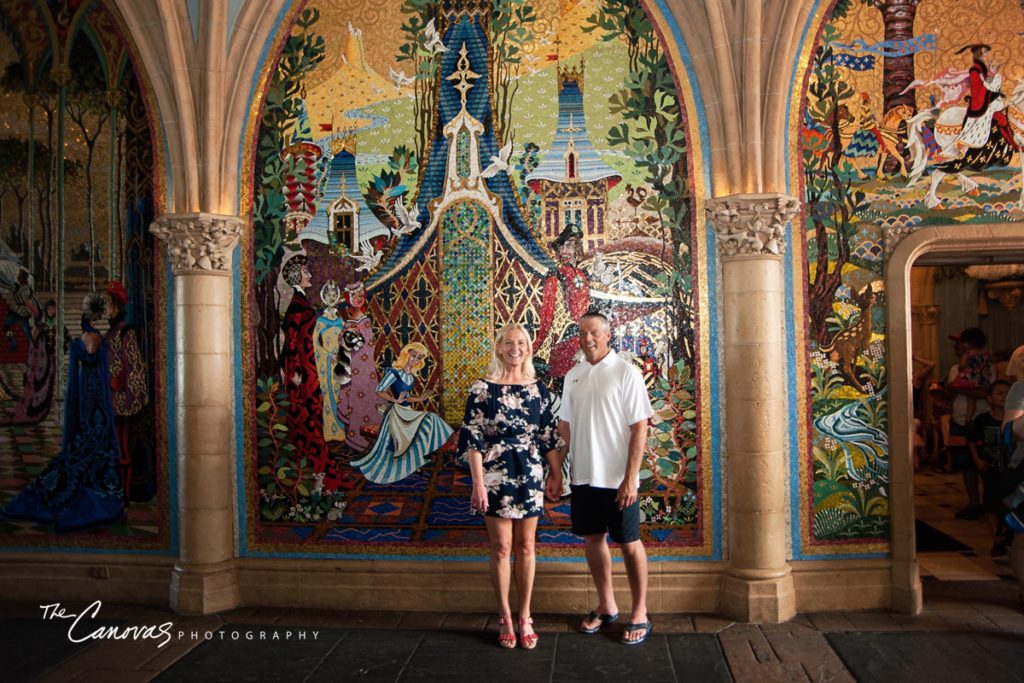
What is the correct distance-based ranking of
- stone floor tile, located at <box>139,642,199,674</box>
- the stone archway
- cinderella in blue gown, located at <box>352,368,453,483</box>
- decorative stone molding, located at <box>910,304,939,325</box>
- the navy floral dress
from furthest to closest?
decorative stone molding, located at <box>910,304,939,325</box>
cinderella in blue gown, located at <box>352,368,453,483</box>
the stone archway
the navy floral dress
stone floor tile, located at <box>139,642,199,674</box>

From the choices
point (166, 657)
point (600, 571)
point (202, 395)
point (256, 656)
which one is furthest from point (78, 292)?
point (600, 571)

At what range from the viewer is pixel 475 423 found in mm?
4641

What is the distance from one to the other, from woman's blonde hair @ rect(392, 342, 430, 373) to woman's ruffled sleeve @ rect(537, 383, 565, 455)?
1121mm

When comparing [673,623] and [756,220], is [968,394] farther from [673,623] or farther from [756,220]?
[673,623]

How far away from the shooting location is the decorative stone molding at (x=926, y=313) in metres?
11.9

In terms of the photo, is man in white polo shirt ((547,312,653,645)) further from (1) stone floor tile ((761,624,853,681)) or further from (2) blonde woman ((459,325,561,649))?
(1) stone floor tile ((761,624,853,681))

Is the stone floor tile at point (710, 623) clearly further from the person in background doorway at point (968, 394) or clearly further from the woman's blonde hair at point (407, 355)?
the person in background doorway at point (968, 394)

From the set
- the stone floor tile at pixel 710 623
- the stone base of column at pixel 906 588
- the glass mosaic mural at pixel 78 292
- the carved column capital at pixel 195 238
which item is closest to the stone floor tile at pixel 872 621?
the stone base of column at pixel 906 588

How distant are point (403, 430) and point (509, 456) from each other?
1.19 meters

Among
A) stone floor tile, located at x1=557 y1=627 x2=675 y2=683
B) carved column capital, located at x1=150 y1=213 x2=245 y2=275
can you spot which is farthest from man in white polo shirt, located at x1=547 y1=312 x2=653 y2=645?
carved column capital, located at x1=150 y1=213 x2=245 y2=275

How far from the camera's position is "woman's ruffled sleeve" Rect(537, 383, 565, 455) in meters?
4.70

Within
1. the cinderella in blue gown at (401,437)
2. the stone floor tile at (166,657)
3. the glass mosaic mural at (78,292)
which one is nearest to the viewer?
the stone floor tile at (166,657)

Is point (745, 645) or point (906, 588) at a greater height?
point (906, 588)

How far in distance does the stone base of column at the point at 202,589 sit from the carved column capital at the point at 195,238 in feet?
6.59
